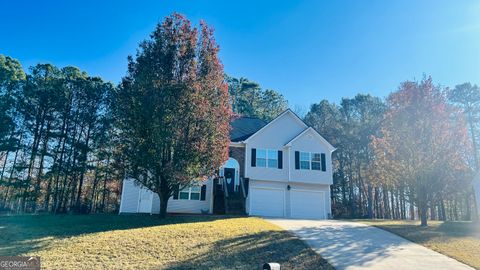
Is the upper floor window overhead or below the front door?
overhead

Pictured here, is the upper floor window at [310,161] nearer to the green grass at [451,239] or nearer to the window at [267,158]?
the window at [267,158]

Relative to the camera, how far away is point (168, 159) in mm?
15297

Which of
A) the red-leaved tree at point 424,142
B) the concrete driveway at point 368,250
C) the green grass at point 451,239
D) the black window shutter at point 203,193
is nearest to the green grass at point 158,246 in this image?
the concrete driveway at point 368,250

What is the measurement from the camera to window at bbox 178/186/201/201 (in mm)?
20609

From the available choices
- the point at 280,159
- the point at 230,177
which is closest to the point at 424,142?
the point at 280,159

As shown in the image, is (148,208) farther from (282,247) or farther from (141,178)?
(282,247)

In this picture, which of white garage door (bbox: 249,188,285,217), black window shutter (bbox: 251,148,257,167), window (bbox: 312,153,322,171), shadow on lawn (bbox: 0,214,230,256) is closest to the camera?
shadow on lawn (bbox: 0,214,230,256)

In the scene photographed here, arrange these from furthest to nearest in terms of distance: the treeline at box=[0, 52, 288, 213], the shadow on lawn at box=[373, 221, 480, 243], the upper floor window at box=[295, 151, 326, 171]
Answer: the treeline at box=[0, 52, 288, 213]
the upper floor window at box=[295, 151, 326, 171]
the shadow on lawn at box=[373, 221, 480, 243]

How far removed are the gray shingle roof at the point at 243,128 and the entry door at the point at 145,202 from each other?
6970mm

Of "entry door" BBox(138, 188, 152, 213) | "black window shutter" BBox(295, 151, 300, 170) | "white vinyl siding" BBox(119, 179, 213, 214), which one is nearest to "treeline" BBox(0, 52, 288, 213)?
"white vinyl siding" BBox(119, 179, 213, 214)

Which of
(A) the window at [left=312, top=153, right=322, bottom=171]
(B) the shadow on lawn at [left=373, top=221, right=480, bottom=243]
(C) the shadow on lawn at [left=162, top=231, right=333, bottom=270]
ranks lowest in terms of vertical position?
(C) the shadow on lawn at [left=162, top=231, right=333, bottom=270]

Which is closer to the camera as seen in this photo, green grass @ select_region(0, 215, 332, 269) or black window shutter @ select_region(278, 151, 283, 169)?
green grass @ select_region(0, 215, 332, 269)

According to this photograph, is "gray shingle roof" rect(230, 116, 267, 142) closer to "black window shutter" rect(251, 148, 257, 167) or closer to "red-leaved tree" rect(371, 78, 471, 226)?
"black window shutter" rect(251, 148, 257, 167)

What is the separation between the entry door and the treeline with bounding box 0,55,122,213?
260 inches
